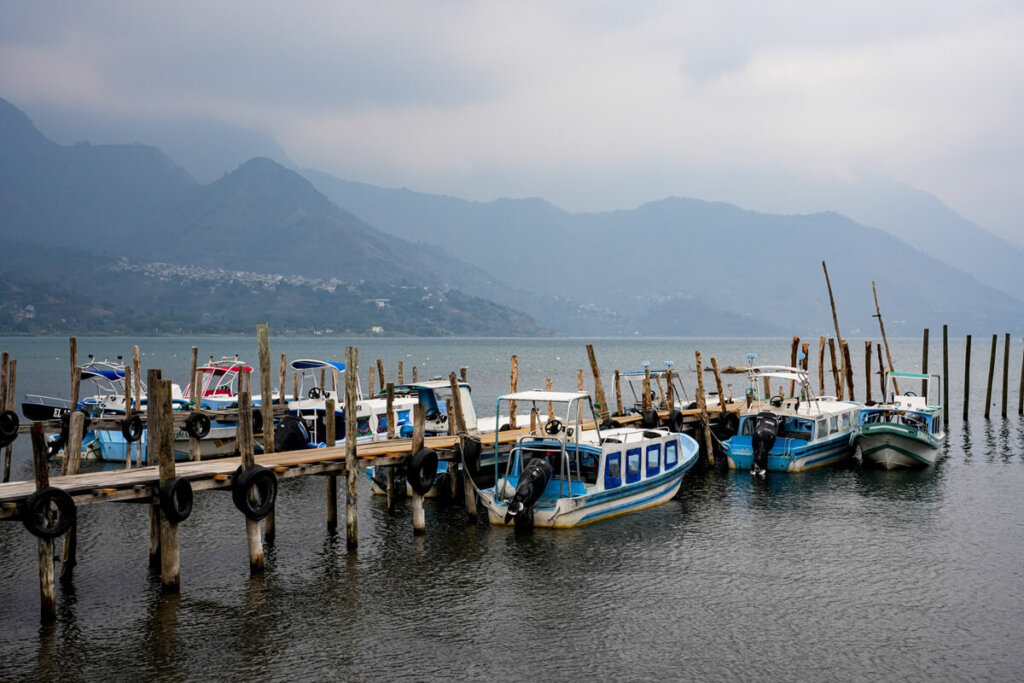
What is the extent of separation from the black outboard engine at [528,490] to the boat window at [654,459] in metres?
5.01

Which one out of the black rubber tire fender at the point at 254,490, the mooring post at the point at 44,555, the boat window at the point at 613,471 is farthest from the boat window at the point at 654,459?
the mooring post at the point at 44,555

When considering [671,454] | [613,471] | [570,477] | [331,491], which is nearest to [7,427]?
[331,491]

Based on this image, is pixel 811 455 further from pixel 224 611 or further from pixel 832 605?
pixel 224 611

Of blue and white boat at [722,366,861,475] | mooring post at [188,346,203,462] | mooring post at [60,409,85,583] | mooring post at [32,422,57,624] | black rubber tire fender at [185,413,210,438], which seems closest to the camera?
mooring post at [32,422,57,624]

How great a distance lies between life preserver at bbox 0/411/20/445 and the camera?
35000 millimetres

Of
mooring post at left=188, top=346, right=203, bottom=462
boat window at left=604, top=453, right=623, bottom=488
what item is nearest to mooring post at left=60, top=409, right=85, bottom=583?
mooring post at left=188, top=346, right=203, bottom=462

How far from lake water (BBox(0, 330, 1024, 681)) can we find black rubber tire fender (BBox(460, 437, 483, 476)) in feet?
5.86

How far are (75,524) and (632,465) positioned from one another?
1704 cm

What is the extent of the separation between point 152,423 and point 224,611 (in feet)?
16.9

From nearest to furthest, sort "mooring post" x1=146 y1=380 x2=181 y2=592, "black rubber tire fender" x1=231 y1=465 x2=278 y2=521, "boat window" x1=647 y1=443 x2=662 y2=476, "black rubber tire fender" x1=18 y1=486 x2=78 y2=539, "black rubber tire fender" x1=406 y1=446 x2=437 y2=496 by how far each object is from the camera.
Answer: "black rubber tire fender" x1=18 y1=486 x2=78 y2=539, "mooring post" x1=146 y1=380 x2=181 y2=592, "black rubber tire fender" x1=231 y1=465 x2=278 y2=521, "black rubber tire fender" x1=406 y1=446 x2=437 y2=496, "boat window" x1=647 y1=443 x2=662 y2=476

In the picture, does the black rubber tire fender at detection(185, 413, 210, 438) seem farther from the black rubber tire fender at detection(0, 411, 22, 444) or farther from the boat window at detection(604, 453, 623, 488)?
the boat window at detection(604, 453, 623, 488)

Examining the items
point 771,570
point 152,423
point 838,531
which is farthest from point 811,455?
point 152,423

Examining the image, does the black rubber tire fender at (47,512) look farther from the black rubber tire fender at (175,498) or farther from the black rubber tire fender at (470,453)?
the black rubber tire fender at (470,453)

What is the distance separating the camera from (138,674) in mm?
16203
